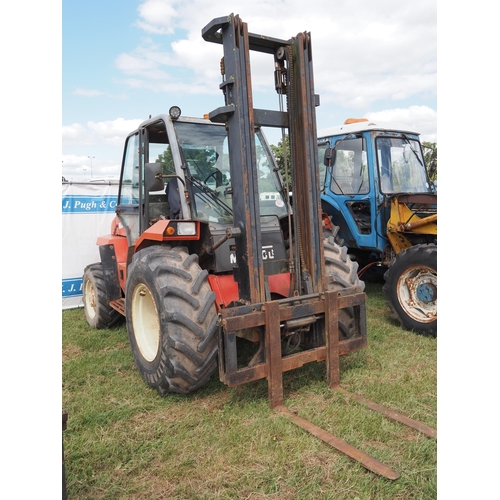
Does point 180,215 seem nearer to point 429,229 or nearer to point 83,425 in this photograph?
→ point 83,425

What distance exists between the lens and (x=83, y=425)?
3439 mm

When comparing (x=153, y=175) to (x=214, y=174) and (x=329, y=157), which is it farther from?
(x=329, y=157)

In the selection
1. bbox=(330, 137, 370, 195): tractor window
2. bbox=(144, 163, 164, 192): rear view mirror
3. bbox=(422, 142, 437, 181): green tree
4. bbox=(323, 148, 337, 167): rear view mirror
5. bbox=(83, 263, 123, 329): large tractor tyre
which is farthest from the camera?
bbox=(422, 142, 437, 181): green tree

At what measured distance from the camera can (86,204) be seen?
820 centimetres

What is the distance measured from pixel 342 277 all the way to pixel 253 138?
5.03 ft

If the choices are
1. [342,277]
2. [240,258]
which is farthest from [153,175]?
[342,277]

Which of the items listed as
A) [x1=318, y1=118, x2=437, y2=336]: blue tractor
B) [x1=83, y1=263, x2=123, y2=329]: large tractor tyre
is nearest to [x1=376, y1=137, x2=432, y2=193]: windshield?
[x1=318, y1=118, x2=437, y2=336]: blue tractor

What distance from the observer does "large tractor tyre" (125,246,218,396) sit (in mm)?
3502

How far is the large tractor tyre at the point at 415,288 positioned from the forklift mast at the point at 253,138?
1.89m

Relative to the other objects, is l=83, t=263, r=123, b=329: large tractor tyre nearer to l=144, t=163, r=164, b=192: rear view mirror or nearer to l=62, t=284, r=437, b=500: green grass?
l=62, t=284, r=437, b=500: green grass

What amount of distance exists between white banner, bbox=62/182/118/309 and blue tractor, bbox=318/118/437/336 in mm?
4096

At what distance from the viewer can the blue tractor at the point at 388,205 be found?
5477 millimetres

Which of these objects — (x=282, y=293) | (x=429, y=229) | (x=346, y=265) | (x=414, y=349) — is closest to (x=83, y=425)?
(x=282, y=293)

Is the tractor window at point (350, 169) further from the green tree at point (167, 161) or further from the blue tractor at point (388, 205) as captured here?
the green tree at point (167, 161)
